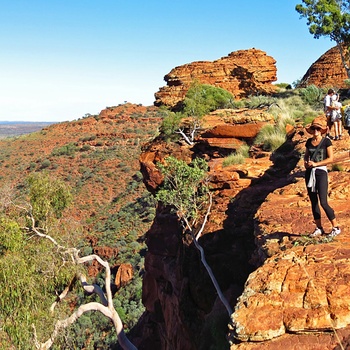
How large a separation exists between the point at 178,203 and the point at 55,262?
3503 mm

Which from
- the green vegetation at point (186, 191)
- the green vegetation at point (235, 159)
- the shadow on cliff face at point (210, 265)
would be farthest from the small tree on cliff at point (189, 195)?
the green vegetation at point (235, 159)

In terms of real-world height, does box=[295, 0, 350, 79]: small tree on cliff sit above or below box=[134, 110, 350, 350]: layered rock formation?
above

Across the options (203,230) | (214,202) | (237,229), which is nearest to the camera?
(237,229)

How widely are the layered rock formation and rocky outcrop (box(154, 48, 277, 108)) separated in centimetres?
1501

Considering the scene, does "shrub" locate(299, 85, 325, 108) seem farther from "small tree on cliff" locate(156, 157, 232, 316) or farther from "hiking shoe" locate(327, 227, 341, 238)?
"hiking shoe" locate(327, 227, 341, 238)

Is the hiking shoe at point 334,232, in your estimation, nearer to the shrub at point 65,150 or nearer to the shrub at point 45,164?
the shrub at point 45,164

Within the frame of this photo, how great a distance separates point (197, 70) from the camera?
31.9m

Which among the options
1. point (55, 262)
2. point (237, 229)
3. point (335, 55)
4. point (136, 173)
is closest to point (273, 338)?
point (237, 229)

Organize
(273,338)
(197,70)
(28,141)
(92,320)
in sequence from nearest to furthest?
(273,338), (92,320), (197,70), (28,141)

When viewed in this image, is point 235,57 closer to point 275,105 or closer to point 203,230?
point 275,105

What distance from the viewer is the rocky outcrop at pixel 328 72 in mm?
27438

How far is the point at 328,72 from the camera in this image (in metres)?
28.2

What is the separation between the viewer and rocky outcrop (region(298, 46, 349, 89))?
27438 mm

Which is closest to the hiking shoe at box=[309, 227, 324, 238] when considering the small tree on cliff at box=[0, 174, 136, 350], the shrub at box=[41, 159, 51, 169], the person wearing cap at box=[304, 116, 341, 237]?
the person wearing cap at box=[304, 116, 341, 237]
